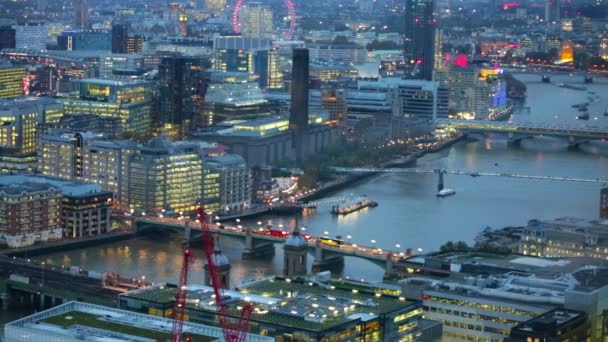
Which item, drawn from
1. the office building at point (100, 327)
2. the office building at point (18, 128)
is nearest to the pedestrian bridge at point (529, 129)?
the office building at point (18, 128)

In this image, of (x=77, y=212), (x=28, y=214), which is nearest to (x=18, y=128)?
(x=77, y=212)

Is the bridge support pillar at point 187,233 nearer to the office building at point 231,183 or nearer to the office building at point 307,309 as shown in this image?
the office building at point 231,183

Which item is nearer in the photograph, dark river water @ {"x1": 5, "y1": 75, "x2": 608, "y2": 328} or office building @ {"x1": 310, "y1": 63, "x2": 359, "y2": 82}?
dark river water @ {"x1": 5, "y1": 75, "x2": 608, "y2": 328}

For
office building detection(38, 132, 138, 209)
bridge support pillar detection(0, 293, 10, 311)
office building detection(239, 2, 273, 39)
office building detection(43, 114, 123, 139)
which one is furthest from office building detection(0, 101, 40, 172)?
office building detection(239, 2, 273, 39)

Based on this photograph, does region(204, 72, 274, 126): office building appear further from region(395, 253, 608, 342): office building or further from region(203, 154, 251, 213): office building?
region(395, 253, 608, 342): office building

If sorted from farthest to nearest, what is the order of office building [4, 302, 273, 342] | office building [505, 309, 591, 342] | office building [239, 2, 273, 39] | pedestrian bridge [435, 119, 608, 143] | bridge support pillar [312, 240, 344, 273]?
office building [239, 2, 273, 39] → pedestrian bridge [435, 119, 608, 143] → bridge support pillar [312, 240, 344, 273] → office building [505, 309, 591, 342] → office building [4, 302, 273, 342]

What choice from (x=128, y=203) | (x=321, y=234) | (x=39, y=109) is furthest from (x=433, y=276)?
(x=39, y=109)

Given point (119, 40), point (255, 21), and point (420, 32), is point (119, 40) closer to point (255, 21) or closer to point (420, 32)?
point (255, 21)
